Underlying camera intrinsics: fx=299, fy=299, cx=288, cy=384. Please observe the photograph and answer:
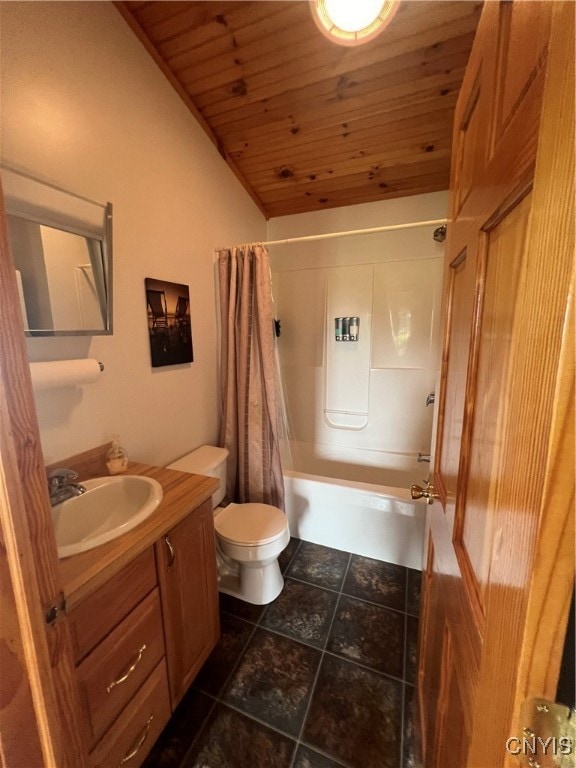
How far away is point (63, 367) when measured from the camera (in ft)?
3.53

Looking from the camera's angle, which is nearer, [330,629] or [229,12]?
[229,12]

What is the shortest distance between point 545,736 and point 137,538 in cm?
93

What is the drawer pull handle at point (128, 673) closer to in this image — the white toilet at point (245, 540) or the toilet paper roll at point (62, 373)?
the white toilet at point (245, 540)

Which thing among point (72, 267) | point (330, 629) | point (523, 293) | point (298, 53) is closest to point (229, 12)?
point (298, 53)

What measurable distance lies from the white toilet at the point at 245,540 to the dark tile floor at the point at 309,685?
8 cm

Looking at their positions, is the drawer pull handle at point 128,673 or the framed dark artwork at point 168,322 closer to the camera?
the drawer pull handle at point 128,673

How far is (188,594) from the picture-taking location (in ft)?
3.69

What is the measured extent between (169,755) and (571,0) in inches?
75.7

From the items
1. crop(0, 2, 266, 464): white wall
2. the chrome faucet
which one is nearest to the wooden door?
the chrome faucet

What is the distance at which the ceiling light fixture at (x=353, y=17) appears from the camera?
1.03 m

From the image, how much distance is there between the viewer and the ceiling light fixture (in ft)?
3.38

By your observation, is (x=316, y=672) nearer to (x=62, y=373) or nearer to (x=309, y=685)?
(x=309, y=685)


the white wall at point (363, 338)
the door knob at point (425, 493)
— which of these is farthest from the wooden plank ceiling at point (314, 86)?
the door knob at point (425, 493)

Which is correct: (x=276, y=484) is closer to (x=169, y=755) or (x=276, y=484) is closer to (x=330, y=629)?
(x=330, y=629)
